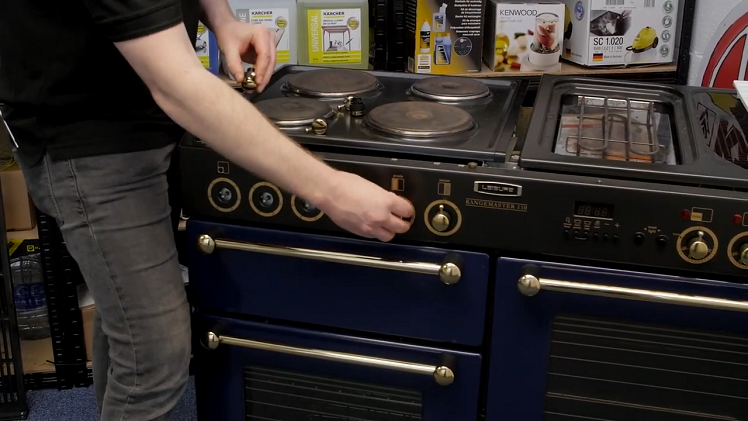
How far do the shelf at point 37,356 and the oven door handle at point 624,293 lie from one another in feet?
4.52

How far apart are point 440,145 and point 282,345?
414 millimetres

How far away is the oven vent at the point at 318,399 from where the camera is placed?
4.16 ft

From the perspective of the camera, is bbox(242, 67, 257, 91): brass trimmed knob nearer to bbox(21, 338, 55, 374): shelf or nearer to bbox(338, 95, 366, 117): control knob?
bbox(338, 95, 366, 117): control knob

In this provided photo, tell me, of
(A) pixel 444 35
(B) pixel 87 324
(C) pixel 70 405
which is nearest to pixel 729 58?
(A) pixel 444 35

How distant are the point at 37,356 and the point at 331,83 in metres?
1.15

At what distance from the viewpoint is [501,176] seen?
Result: 1.10 meters

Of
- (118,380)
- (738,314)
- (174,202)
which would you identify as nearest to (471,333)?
(738,314)

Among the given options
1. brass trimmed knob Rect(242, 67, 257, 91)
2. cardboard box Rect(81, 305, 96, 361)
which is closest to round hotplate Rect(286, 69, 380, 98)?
brass trimmed knob Rect(242, 67, 257, 91)

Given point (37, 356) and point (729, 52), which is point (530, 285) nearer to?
point (729, 52)

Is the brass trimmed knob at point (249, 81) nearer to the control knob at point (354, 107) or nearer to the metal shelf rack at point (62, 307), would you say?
the control knob at point (354, 107)

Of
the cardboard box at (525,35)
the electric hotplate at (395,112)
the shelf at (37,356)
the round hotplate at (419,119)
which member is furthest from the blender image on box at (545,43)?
the shelf at (37,356)

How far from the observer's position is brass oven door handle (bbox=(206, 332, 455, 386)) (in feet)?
3.93

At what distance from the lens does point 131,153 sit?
44.8 inches

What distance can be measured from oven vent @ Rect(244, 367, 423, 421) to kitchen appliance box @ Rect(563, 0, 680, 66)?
1.13 metres
